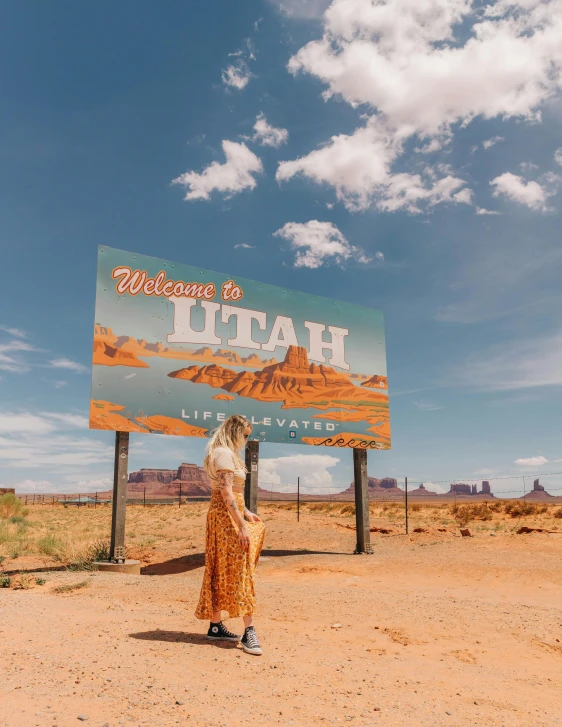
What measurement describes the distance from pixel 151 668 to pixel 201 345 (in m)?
9.25

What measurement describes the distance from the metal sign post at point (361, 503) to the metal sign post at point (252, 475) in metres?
2.97

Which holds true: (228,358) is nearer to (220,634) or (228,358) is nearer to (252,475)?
(252,475)

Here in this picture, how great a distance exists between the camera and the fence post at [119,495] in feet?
36.9

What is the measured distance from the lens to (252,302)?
1404 centimetres

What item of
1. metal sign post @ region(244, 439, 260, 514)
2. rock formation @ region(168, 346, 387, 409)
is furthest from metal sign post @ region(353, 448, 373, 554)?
metal sign post @ region(244, 439, 260, 514)

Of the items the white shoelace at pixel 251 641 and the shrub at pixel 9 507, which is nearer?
the white shoelace at pixel 251 641

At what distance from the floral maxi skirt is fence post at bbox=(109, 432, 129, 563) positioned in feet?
21.9

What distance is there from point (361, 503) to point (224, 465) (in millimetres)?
10830

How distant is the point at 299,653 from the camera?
4.85 meters

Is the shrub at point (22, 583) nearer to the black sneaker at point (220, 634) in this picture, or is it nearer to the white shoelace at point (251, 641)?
the black sneaker at point (220, 634)

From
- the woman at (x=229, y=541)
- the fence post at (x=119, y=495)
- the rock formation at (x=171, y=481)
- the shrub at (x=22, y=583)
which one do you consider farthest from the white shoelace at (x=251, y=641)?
the rock formation at (x=171, y=481)

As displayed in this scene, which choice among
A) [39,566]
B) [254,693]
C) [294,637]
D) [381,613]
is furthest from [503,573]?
[39,566]

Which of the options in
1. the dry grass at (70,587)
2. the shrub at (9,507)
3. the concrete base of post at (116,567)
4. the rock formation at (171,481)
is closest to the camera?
the dry grass at (70,587)

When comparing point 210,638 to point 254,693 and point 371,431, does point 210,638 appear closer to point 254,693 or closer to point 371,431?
point 254,693
